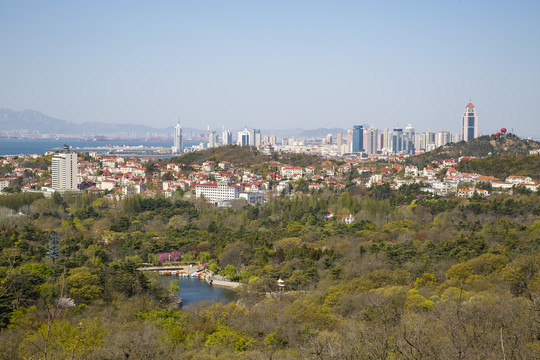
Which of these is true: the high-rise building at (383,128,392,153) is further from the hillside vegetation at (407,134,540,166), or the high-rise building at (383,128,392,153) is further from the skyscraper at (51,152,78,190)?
the skyscraper at (51,152,78,190)

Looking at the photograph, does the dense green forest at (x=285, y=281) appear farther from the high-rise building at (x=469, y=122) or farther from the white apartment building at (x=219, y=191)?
the high-rise building at (x=469, y=122)

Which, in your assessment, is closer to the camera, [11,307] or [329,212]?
[11,307]

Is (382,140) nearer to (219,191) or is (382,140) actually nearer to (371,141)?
(371,141)

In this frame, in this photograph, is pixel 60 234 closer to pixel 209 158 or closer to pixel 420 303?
pixel 420 303

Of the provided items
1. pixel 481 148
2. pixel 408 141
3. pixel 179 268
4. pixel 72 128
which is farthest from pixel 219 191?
pixel 72 128

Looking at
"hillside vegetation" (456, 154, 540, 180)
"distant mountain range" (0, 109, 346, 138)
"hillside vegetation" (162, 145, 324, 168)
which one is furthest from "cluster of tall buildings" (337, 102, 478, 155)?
"distant mountain range" (0, 109, 346, 138)

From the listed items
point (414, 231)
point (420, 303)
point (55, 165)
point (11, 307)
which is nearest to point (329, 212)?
point (414, 231)
